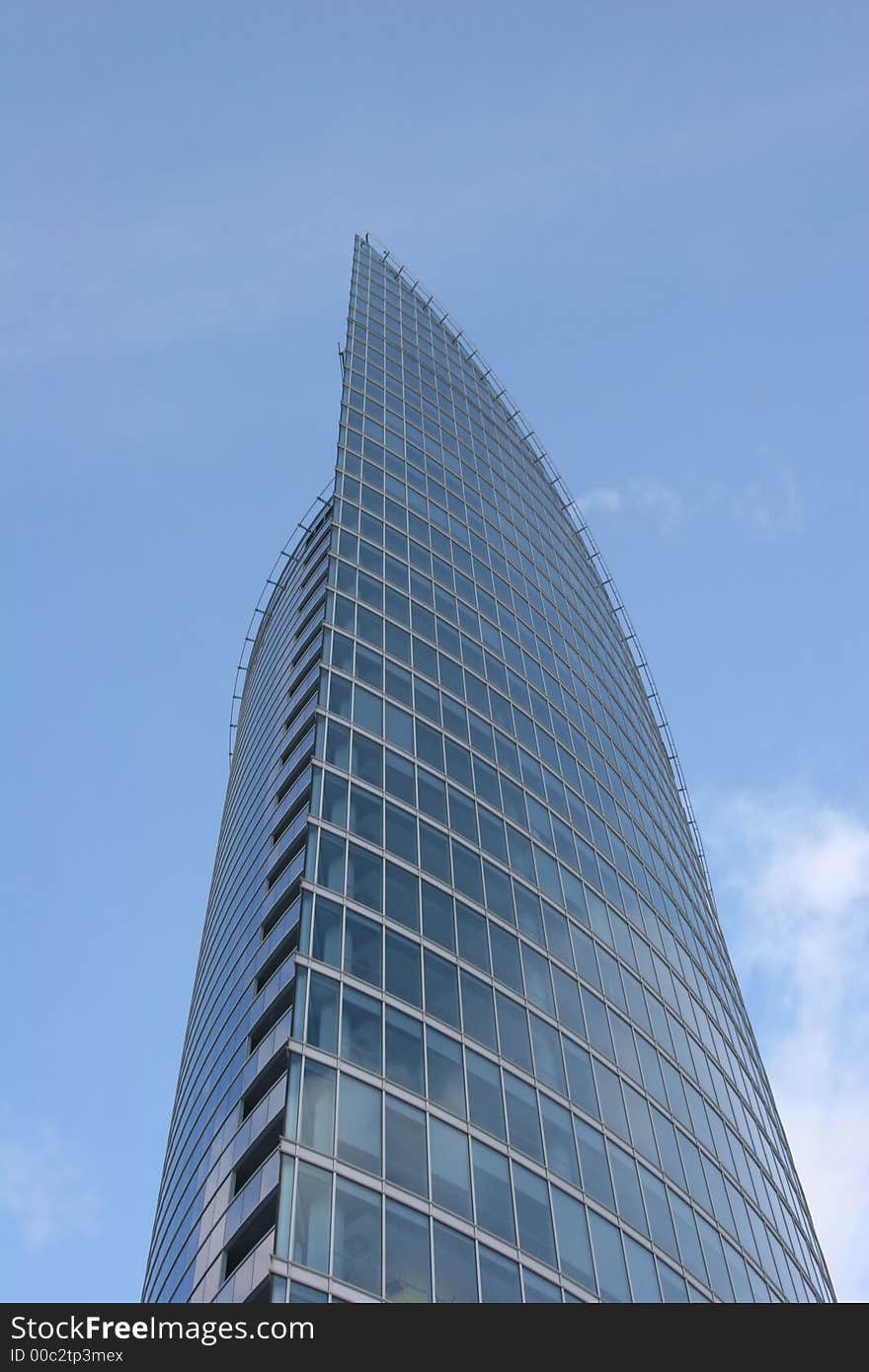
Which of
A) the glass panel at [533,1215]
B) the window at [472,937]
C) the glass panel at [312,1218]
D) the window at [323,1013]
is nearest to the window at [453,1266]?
the glass panel at [533,1215]

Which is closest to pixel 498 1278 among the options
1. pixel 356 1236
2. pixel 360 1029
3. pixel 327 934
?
pixel 356 1236

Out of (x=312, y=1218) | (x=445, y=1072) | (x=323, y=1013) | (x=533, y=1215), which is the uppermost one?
(x=323, y=1013)

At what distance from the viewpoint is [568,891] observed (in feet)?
164

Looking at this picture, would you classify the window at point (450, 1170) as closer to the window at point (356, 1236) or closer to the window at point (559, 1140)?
the window at point (356, 1236)

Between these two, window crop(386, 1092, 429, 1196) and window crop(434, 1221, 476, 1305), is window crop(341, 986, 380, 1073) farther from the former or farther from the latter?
window crop(434, 1221, 476, 1305)

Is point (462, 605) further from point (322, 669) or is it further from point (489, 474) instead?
point (489, 474)

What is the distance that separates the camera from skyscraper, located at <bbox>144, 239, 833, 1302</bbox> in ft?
109

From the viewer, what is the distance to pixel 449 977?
39656 millimetres

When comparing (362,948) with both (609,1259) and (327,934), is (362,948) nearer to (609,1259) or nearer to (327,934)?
(327,934)

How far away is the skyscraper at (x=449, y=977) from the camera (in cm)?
3322

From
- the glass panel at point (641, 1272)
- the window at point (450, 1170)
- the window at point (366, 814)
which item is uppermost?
the window at point (366, 814)

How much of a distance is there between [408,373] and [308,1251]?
56.9m

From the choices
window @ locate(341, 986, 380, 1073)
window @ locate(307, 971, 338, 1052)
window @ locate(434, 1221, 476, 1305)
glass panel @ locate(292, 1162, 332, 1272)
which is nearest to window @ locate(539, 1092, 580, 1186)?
window @ locate(434, 1221, 476, 1305)
